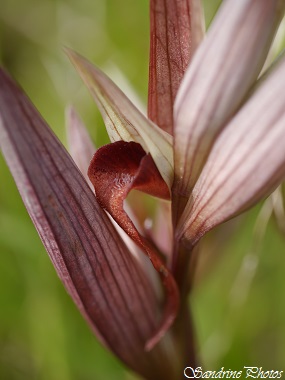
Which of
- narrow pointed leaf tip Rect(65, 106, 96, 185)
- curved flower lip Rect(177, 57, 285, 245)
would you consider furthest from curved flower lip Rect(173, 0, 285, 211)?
narrow pointed leaf tip Rect(65, 106, 96, 185)

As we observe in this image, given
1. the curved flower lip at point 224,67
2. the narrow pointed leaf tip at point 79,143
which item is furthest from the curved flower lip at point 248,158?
the narrow pointed leaf tip at point 79,143

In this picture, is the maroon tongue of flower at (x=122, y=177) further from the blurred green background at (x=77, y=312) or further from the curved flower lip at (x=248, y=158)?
the blurred green background at (x=77, y=312)

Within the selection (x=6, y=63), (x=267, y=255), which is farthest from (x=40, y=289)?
(x=6, y=63)

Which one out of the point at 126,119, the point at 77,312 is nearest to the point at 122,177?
the point at 126,119

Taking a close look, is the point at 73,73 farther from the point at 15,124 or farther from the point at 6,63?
the point at 15,124

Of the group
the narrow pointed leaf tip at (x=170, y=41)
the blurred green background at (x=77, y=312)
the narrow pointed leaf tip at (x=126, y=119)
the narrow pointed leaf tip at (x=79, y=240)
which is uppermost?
the narrow pointed leaf tip at (x=170, y=41)

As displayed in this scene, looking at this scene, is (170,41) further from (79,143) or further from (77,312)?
(77,312)
